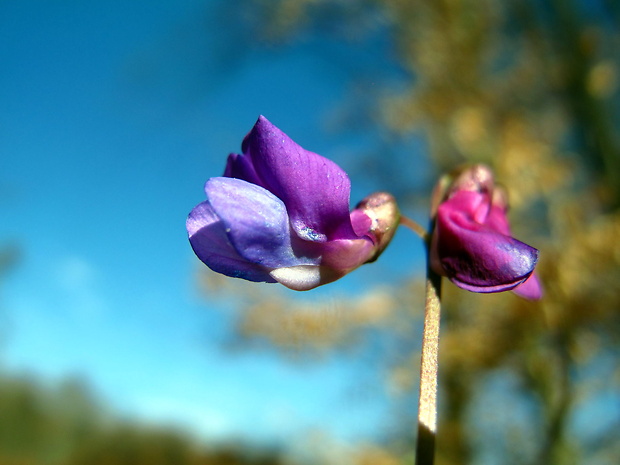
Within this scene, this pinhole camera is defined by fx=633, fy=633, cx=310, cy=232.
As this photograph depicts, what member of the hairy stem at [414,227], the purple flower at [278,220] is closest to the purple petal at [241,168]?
the purple flower at [278,220]

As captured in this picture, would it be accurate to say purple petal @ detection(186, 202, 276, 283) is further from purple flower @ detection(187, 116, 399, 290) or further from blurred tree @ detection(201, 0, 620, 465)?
blurred tree @ detection(201, 0, 620, 465)

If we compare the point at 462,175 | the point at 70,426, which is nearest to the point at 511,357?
the point at 462,175

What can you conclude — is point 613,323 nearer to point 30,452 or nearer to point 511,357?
point 511,357

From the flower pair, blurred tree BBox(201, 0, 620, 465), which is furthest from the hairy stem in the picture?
blurred tree BBox(201, 0, 620, 465)

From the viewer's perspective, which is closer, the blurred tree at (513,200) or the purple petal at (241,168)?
the purple petal at (241,168)

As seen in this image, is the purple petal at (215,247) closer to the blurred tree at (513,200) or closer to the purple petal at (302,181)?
the purple petal at (302,181)

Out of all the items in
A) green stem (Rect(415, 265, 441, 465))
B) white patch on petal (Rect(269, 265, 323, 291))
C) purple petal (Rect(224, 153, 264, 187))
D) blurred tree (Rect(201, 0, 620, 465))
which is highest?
blurred tree (Rect(201, 0, 620, 465))

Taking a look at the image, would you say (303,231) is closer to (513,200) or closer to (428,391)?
(428,391)

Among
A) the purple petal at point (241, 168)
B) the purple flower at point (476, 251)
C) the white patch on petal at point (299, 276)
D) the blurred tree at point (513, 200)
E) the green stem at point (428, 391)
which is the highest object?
the blurred tree at point (513, 200)
